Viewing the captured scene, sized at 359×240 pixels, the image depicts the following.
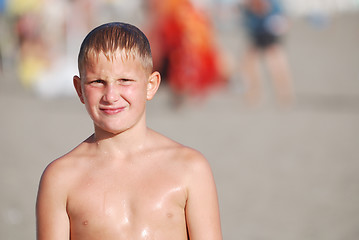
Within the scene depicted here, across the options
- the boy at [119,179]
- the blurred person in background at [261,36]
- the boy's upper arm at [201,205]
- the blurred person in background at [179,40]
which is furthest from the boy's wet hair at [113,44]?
the blurred person in background at [261,36]

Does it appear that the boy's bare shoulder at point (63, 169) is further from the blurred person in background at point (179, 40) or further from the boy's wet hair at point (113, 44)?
the blurred person in background at point (179, 40)

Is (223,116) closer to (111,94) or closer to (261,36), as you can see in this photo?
(261,36)

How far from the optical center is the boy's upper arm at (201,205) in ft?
5.72

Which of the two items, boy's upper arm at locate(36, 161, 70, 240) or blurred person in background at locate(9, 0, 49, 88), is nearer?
boy's upper arm at locate(36, 161, 70, 240)

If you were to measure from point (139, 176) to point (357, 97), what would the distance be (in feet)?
29.7

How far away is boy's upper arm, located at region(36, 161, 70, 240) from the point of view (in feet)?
5.56

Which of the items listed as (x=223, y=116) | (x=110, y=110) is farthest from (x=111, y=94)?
(x=223, y=116)

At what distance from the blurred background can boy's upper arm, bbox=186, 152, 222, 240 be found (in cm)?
272

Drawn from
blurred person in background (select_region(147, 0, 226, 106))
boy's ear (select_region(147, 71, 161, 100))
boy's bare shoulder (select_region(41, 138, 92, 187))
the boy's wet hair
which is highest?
the boy's wet hair

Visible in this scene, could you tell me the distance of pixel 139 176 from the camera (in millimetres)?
1746

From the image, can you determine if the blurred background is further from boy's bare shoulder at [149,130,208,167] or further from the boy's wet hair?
the boy's wet hair

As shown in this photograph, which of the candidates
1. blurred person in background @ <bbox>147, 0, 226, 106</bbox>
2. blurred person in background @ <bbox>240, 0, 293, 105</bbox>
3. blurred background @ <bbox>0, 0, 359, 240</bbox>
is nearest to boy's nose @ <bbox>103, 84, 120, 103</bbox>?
blurred background @ <bbox>0, 0, 359, 240</bbox>

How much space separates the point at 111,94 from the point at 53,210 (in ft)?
1.27

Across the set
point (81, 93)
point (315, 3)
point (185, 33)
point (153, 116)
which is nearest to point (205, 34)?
point (185, 33)
